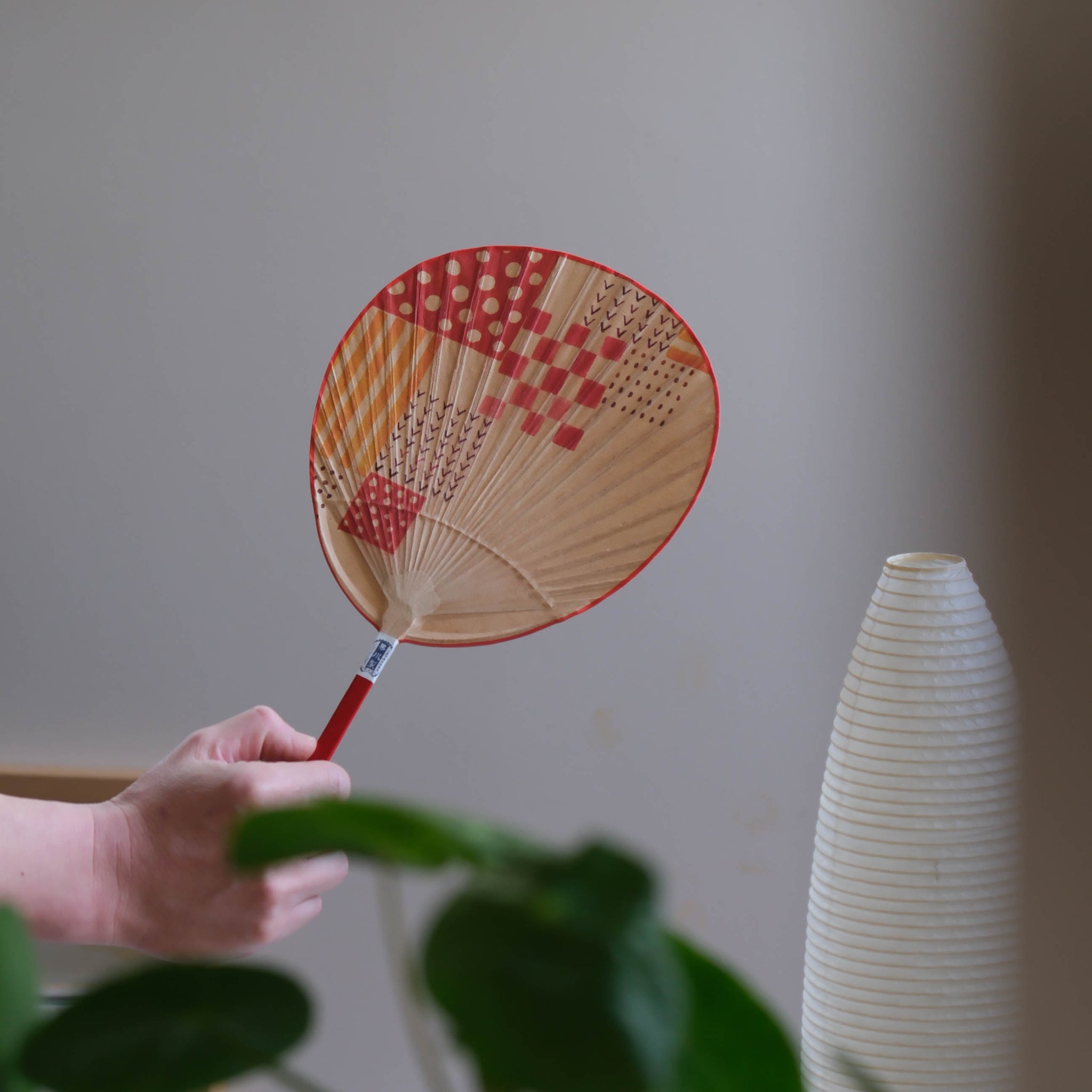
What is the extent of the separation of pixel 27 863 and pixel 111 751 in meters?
0.66

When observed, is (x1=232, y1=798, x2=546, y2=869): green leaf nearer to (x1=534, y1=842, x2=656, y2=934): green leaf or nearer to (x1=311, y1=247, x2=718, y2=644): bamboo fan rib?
(x1=534, y1=842, x2=656, y2=934): green leaf

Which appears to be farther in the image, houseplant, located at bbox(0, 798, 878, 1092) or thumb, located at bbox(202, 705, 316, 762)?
thumb, located at bbox(202, 705, 316, 762)

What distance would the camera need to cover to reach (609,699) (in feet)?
4.35

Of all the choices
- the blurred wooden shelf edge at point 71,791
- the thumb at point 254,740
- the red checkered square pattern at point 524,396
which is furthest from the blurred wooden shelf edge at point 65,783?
the red checkered square pattern at point 524,396

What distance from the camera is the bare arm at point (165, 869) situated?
0.74 m

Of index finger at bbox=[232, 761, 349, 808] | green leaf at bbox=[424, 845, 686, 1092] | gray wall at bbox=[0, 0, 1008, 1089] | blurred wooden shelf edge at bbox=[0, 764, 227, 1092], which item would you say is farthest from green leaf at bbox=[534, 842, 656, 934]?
blurred wooden shelf edge at bbox=[0, 764, 227, 1092]

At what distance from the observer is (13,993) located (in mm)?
231

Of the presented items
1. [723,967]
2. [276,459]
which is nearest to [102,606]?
[276,459]

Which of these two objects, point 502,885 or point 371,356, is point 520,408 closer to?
point 371,356

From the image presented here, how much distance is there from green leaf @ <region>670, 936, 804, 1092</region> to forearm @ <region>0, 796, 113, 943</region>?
0.63 meters

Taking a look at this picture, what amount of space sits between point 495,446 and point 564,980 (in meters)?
0.63

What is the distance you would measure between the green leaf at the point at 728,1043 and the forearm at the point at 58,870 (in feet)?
2.06

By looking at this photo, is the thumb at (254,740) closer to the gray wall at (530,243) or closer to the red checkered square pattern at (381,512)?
the red checkered square pattern at (381,512)

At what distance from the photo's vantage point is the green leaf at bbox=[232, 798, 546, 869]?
19cm
